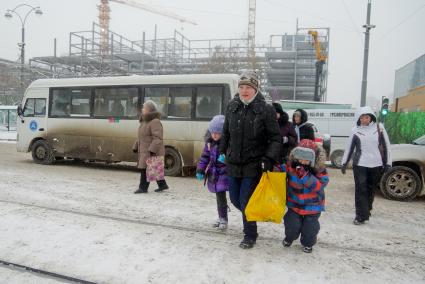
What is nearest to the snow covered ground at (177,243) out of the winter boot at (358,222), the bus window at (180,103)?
the winter boot at (358,222)

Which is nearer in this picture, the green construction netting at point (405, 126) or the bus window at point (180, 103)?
the bus window at point (180, 103)

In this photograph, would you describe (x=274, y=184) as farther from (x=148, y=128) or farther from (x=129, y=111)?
(x=129, y=111)

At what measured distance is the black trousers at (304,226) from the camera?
4043 mm

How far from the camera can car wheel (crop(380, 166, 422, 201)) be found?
294 inches

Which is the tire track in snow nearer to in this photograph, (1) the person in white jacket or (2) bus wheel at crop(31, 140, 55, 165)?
(1) the person in white jacket

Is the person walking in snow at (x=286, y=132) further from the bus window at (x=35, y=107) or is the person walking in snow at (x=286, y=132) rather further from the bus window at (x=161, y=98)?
the bus window at (x=35, y=107)

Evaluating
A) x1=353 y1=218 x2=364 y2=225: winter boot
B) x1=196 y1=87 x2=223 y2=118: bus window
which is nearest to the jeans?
x1=353 y1=218 x2=364 y2=225: winter boot

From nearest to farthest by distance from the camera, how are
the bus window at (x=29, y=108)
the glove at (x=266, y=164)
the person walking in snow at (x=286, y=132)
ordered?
1. the glove at (x=266, y=164)
2. the person walking in snow at (x=286, y=132)
3. the bus window at (x=29, y=108)

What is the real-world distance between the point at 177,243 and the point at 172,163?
5.87 metres

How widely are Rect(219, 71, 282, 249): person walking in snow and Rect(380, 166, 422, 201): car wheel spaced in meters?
4.66

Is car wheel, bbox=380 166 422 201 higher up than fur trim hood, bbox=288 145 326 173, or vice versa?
fur trim hood, bbox=288 145 326 173

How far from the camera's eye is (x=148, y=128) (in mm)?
7000

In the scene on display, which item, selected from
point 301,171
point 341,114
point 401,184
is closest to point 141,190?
point 301,171

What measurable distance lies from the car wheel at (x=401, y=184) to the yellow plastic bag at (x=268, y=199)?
4.56 m
